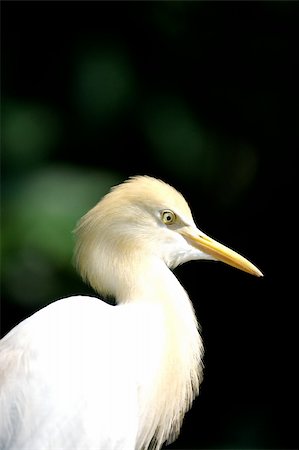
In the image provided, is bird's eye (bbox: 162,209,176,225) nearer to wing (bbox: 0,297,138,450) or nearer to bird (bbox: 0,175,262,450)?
bird (bbox: 0,175,262,450)

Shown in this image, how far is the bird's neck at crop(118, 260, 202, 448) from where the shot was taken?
177cm

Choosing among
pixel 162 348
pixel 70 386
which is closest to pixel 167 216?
pixel 162 348

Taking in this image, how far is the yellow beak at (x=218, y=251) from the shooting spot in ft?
6.04

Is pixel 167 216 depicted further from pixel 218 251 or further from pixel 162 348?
pixel 162 348

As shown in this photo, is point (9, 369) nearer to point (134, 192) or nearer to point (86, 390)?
point (86, 390)

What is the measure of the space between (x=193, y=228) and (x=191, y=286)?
132 centimetres

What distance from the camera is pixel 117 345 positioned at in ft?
5.73

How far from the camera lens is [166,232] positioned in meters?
1.86

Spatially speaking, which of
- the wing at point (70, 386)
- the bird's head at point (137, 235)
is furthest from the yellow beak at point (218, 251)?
the wing at point (70, 386)

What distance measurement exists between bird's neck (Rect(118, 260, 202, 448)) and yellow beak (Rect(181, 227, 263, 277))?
0.07m

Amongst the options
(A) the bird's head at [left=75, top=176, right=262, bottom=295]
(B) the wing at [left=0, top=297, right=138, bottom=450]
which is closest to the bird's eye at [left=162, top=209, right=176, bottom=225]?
(A) the bird's head at [left=75, top=176, right=262, bottom=295]

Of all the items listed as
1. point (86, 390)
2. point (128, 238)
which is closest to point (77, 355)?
point (86, 390)

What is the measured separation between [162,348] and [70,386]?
167 mm

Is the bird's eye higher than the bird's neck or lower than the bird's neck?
higher
